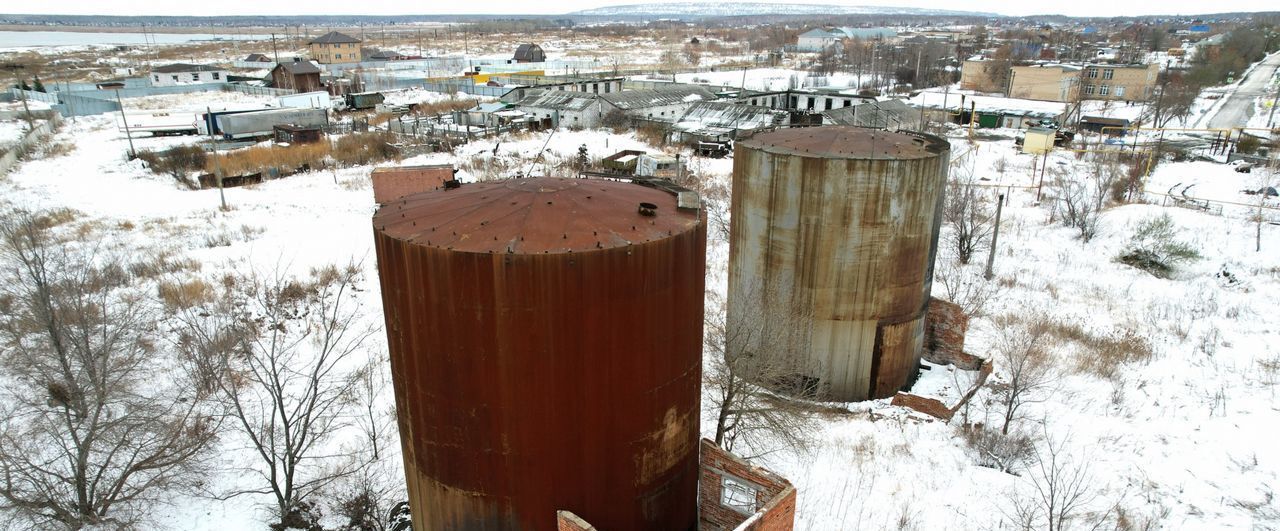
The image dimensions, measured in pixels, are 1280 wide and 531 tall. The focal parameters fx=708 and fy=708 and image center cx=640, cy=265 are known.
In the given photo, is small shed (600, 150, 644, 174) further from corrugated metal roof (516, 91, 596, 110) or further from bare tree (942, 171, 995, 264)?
corrugated metal roof (516, 91, 596, 110)

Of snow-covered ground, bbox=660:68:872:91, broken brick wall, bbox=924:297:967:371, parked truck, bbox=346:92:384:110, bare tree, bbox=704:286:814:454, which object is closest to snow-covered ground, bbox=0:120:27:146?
parked truck, bbox=346:92:384:110

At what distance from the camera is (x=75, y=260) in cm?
2195

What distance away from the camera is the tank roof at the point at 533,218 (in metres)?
6.87

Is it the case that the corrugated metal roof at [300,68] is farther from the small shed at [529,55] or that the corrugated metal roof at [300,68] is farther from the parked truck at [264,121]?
the small shed at [529,55]

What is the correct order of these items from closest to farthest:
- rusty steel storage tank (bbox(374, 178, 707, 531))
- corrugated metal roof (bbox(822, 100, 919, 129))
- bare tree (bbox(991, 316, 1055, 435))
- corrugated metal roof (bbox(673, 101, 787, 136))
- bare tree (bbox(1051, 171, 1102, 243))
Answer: rusty steel storage tank (bbox(374, 178, 707, 531)) < bare tree (bbox(991, 316, 1055, 435)) < bare tree (bbox(1051, 171, 1102, 243)) < corrugated metal roof (bbox(822, 100, 919, 129)) < corrugated metal roof (bbox(673, 101, 787, 136))

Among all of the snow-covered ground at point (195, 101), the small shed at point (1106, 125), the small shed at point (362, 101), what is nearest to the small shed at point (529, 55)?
the snow-covered ground at point (195, 101)

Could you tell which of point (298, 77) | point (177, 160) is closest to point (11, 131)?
point (177, 160)

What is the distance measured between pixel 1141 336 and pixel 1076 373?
395 cm

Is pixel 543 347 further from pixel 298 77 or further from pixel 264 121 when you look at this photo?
pixel 298 77

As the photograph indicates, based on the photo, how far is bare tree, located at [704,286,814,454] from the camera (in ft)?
45.2

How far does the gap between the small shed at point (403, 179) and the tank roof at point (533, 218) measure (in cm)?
368

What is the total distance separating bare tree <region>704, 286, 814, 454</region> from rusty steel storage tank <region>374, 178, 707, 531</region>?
5.28 metres

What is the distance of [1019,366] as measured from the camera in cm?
1491

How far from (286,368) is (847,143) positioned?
566 inches
